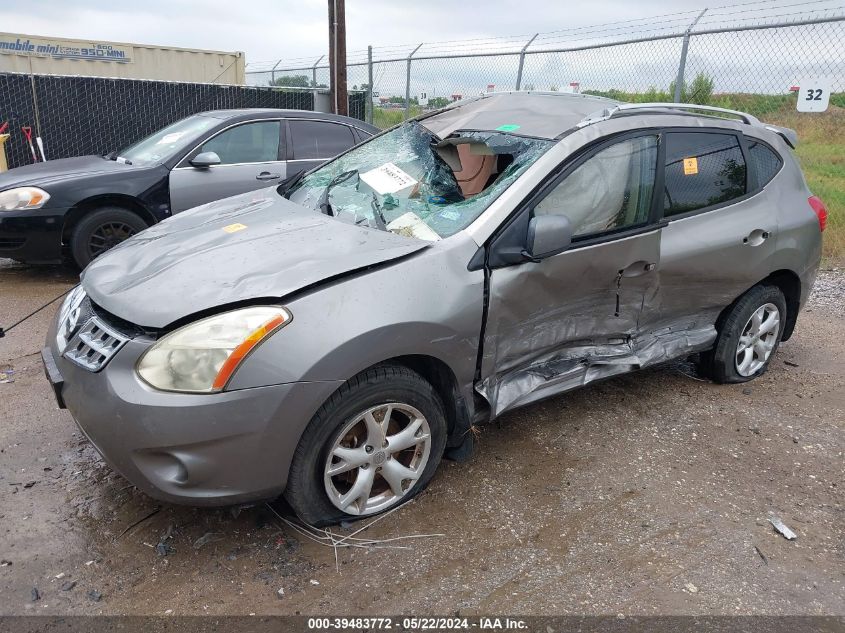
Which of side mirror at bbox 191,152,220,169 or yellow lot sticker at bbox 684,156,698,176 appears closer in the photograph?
yellow lot sticker at bbox 684,156,698,176

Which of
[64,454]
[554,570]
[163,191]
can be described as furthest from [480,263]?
[163,191]

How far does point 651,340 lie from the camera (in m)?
3.76

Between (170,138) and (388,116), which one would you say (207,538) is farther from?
(388,116)

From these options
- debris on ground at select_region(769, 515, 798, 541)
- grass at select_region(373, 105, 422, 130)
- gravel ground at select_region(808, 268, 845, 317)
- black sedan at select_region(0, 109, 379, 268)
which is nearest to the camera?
debris on ground at select_region(769, 515, 798, 541)

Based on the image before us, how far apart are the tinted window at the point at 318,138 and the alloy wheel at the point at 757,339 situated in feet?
14.9

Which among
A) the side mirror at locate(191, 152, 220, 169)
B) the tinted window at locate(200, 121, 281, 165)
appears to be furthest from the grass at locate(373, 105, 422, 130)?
the side mirror at locate(191, 152, 220, 169)

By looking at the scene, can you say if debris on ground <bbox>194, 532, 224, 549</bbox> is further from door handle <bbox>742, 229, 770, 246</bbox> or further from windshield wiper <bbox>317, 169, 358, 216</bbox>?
door handle <bbox>742, 229, 770, 246</bbox>

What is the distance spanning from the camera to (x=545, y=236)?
288 centimetres

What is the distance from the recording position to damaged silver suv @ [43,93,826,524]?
2357 mm

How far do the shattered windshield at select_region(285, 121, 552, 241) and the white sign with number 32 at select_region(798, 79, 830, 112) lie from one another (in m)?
4.77

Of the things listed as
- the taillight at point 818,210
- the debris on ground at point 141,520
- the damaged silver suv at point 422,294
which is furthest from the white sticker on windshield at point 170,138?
the taillight at point 818,210

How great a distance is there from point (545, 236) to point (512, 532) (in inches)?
51.1

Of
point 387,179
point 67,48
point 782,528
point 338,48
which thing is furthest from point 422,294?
point 67,48

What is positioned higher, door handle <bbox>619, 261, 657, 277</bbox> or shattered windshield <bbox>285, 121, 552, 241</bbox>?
shattered windshield <bbox>285, 121, 552, 241</bbox>
